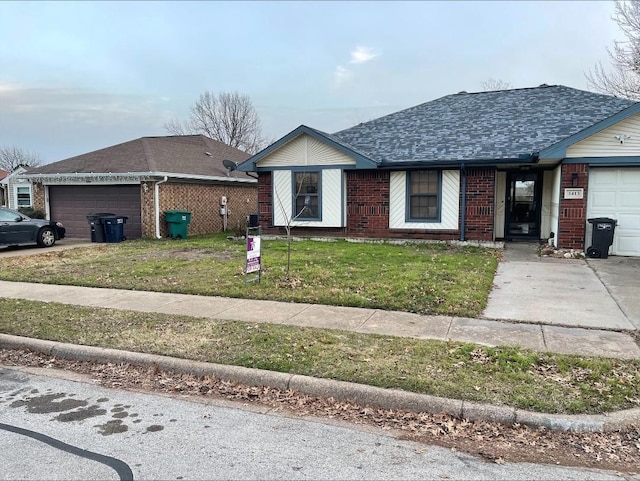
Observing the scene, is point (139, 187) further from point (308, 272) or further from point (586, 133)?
Answer: point (586, 133)

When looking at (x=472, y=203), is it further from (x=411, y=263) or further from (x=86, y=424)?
(x=86, y=424)

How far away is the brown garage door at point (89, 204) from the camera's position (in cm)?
1870

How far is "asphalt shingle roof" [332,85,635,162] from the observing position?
49.2ft

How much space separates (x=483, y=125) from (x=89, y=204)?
15282mm

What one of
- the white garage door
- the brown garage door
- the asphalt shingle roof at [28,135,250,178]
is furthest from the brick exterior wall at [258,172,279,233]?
the white garage door

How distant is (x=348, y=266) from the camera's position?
1079 cm

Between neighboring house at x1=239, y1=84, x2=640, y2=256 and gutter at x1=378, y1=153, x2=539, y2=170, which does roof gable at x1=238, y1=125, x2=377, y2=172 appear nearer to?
neighboring house at x1=239, y1=84, x2=640, y2=256

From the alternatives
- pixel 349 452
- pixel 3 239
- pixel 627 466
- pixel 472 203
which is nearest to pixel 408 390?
pixel 349 452

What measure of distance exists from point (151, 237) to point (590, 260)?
1427cm

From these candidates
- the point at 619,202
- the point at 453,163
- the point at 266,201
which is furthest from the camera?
the point at 266,201

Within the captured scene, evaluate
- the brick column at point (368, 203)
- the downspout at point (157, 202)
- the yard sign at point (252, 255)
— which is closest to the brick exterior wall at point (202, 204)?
the downspout at point (157, 202)

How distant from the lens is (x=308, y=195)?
53.9 ft

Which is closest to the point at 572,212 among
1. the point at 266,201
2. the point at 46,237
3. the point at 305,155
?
the point at 305,155

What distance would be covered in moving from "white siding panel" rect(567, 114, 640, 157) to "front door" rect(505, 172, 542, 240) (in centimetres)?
289
